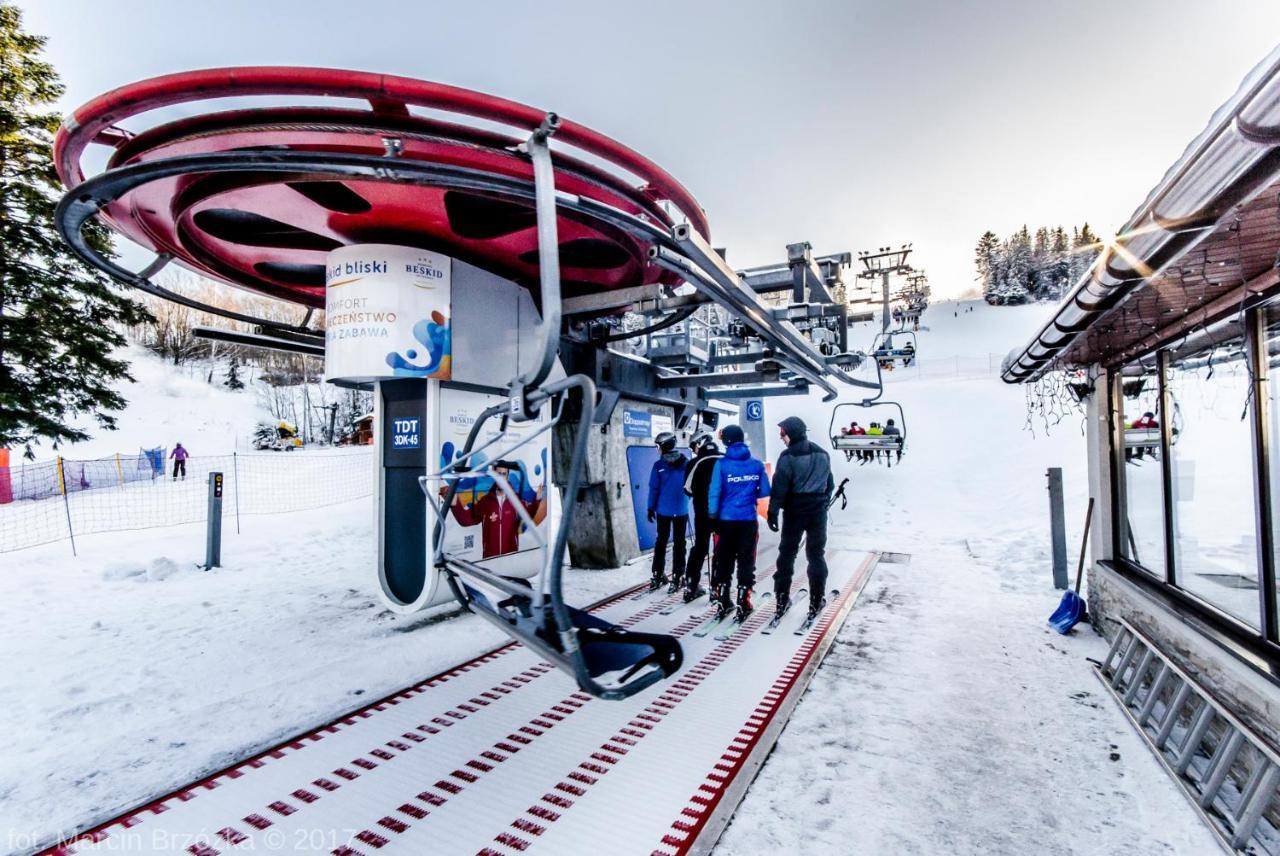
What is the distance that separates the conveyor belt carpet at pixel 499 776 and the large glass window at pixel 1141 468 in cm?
378

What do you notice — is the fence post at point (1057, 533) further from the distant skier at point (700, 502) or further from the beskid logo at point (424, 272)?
the beskid logo at point (424, 272)

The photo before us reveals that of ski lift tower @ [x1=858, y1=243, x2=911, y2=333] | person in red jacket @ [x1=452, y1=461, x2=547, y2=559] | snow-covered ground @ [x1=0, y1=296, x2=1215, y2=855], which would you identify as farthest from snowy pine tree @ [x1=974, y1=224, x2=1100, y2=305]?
person in red jacket @ [x1=452, y1=461, x2=547, y2=559]

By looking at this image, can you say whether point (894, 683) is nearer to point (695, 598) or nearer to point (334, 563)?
point (695, 598)

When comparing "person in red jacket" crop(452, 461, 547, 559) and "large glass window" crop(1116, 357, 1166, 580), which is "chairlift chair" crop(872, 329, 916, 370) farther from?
"person in red jacket" crop(452, 461, 547, 559)

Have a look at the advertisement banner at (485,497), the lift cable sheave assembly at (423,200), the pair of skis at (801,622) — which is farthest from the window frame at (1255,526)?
the advertisement banner at (485,497)

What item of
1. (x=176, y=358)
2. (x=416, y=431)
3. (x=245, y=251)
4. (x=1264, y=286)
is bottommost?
(x=416, y=431)

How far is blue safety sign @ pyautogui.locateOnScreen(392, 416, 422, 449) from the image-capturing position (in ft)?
19.0

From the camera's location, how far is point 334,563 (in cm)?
859

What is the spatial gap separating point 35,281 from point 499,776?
15.0 meters

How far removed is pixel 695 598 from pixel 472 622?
2505 millimetres

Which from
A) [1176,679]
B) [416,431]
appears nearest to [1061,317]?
Result: [1176,679]

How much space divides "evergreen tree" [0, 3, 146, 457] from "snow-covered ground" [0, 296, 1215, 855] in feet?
16.0

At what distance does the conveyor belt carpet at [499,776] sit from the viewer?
8.45 ft

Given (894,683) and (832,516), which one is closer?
(894,683)
